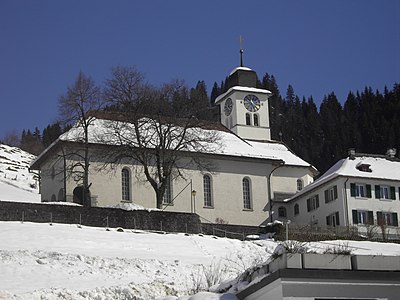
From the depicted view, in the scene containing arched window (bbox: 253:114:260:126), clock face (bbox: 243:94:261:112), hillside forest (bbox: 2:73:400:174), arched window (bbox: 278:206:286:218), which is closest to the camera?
arched window (bbox: 278:206:286:218)

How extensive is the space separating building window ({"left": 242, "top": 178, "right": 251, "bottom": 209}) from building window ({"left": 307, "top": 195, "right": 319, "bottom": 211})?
510cm

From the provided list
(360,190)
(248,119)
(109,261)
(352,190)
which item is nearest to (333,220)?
(352,190)

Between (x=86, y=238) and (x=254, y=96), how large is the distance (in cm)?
4182

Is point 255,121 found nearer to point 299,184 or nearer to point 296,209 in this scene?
point 299,184

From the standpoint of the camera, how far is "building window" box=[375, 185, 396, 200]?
64875mm

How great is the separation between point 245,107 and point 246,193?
18.1 metres

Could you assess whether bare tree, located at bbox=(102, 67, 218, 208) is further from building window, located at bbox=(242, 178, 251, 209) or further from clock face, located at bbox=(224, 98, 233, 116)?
clock face, located at bbox=(224, 98, 233, 116)

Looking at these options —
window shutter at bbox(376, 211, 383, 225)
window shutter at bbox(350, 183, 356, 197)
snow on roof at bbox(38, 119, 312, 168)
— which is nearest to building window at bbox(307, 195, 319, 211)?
window shutter at bbox(350, 183, 356, 197)

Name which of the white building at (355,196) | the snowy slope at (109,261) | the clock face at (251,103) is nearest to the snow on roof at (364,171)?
the white building at (355,196)

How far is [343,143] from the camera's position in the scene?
134 metres

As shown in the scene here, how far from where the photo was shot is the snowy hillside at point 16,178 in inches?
3296

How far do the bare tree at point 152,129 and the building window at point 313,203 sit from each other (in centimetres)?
1051

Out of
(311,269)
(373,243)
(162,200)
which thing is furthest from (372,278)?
(162,200)

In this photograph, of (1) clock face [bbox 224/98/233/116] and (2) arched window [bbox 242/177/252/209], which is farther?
(1) clock face [bbox 224/98/233/116]
